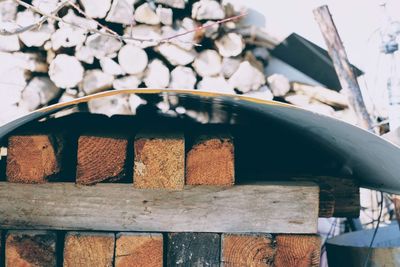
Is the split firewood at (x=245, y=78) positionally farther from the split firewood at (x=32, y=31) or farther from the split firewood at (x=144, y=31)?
the split firewood at (x=32, y=31)

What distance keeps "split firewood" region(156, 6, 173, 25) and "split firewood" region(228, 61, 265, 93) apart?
674 mm

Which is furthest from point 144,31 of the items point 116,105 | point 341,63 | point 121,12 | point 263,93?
point 341,63

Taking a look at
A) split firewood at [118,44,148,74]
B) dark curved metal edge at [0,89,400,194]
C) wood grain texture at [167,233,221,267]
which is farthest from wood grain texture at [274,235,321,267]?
split firewood at [118,44,148,74]

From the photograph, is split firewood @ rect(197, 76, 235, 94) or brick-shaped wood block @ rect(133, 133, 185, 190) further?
split firewood @ rect(197, 76, 235, 94)

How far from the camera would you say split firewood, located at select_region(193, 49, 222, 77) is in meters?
4.71

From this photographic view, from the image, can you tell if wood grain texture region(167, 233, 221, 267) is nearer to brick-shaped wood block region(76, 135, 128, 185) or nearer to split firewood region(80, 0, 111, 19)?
brick-shaped wood block region(76, 135, 128, 185)

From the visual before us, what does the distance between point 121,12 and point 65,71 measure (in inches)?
24.8

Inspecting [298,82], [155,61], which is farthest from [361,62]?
[155,61]

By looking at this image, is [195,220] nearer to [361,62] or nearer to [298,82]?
[298,82]

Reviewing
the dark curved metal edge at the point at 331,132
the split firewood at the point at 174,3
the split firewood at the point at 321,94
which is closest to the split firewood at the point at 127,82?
the split firewood at the point at 174,3

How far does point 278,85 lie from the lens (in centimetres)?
493

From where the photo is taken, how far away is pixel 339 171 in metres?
2.28

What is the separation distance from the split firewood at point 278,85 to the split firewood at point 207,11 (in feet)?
2.22

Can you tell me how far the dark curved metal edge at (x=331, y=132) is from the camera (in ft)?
5.56
